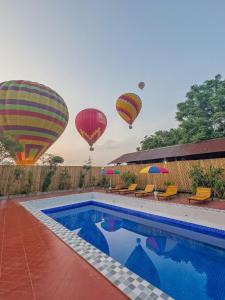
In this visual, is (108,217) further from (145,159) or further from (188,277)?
(145,159)

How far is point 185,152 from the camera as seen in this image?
1581cm

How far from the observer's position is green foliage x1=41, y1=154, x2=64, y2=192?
1421 centimetres

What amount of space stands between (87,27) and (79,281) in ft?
42.7

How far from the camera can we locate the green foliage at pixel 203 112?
18172mm

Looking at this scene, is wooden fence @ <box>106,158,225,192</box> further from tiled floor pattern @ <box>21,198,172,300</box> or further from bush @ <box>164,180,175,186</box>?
tiled floor pattern @ <box>21,198,172,300</box>

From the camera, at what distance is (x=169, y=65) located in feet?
41.7

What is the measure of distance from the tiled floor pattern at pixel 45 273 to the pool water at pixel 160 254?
1.42 metres

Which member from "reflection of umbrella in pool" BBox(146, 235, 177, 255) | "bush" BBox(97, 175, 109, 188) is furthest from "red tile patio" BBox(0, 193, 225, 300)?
"bush" BBox(97, 175, 109, 188)

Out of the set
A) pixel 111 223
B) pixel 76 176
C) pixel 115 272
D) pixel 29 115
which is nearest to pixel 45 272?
pixel 115 272

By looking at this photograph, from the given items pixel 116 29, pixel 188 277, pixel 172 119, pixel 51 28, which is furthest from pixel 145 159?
pixel 188 277

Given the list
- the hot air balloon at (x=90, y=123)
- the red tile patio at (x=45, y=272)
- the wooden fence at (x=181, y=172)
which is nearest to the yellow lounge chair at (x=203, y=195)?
the wooden fence at (x=181, y=172)

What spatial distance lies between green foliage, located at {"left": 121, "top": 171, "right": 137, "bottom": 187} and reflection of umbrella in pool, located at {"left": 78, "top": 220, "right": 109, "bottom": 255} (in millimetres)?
7024

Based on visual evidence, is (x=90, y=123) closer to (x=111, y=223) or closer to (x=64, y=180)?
(x=64, y=180)

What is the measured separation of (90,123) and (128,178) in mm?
5767
